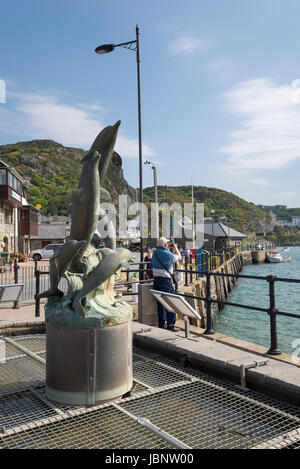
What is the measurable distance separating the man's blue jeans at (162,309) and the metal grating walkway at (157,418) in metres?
2.36

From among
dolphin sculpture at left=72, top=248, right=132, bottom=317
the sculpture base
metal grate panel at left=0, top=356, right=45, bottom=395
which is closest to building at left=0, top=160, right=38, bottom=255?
metal grate panel at left=0, top=356, right=45, bottom=395

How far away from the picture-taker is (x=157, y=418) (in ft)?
12.7

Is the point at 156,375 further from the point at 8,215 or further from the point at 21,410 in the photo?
the point at 8,215

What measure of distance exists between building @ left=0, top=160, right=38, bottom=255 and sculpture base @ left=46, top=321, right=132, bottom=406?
109 feet

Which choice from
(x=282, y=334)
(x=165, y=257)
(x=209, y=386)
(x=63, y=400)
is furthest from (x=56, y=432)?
(x=282, y=334)

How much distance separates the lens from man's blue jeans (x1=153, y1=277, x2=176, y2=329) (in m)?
7.53

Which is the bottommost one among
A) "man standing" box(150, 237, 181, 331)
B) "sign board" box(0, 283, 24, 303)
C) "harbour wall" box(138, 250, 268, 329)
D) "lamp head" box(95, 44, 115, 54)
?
"harbour wall" box(138, 250, 268, 329)

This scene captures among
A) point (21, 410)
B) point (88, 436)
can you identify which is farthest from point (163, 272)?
point (88, 436)

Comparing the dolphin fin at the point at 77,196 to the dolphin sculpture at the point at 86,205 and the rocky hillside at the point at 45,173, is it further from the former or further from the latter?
the rocky hillside at the point at 45,173

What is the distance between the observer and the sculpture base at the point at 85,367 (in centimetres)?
Result: 419

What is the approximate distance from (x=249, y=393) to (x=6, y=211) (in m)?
38.4

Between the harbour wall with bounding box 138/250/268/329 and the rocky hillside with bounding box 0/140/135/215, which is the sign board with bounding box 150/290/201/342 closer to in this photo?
the harbour wall with bounding box 138/250/268/329
